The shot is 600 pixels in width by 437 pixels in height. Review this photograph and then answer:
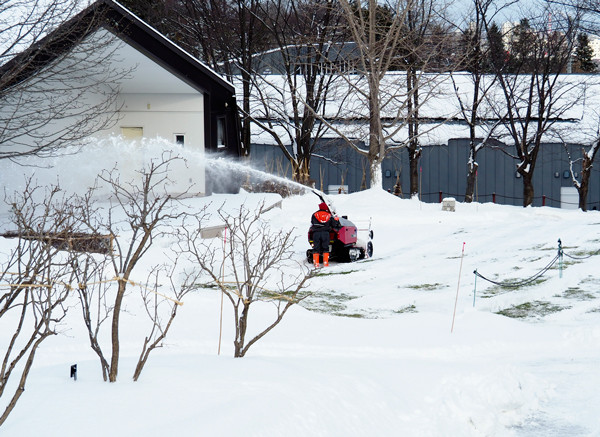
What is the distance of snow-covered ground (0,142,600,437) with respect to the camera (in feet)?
21.5

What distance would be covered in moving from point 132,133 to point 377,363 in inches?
675

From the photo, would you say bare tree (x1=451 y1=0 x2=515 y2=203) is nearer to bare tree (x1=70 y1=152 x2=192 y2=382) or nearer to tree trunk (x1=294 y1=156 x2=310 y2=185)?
tree trunk (x1=294 y1=156 x2=310 y2=185)

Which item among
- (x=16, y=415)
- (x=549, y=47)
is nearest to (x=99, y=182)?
(x=16, y=415)

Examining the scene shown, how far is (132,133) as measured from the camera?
2491 cm

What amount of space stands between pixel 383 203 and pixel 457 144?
47.0 ft

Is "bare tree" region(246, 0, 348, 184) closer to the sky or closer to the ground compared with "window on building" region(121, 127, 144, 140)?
closer to the sky

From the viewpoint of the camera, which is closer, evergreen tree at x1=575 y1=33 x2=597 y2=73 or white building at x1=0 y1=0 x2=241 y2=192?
white building at x1=0 y1=0 x2=241 y2=192

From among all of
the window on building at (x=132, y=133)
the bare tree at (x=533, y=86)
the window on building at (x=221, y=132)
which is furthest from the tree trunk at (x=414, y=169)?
the window on building at (x=132, y=133)

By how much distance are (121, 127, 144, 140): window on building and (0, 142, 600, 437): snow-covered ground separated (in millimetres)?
8684

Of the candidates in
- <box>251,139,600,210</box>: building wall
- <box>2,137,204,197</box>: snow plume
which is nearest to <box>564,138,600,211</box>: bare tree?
<box>251,139,600,210</box>: building wall

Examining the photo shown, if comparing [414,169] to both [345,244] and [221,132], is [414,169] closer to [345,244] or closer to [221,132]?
[221,132]

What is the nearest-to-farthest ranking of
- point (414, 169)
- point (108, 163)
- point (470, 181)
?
point (108, 163)
point (470, 181)
point (414, 169)

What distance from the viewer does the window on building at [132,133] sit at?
2488 cm

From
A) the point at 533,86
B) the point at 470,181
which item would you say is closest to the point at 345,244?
the point at 470,181
